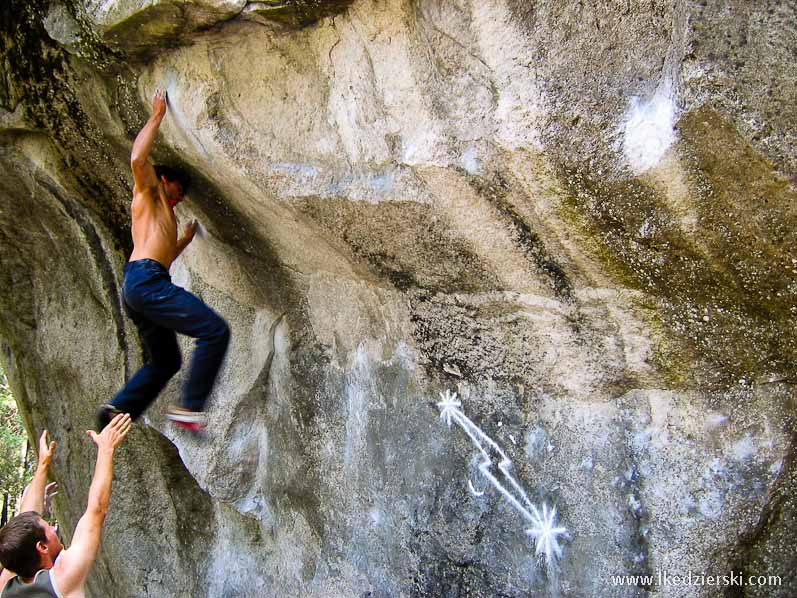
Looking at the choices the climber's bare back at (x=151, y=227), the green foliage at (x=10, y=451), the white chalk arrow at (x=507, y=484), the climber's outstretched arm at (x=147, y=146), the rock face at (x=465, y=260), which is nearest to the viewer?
the rock face at (x=465, y=260)

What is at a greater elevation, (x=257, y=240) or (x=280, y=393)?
(x=257, y=240)

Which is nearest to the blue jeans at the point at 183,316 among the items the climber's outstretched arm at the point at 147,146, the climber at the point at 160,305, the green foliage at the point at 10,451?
the climber at the point at 160,305

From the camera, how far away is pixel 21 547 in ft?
9.05

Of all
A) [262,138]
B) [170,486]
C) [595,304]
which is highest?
[262,138]

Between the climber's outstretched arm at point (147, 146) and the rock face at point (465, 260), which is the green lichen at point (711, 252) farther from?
the climber's outstretched arm at point (147, 146)

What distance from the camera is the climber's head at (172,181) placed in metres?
3.51

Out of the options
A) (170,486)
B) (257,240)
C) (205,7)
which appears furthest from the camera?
(170,486)

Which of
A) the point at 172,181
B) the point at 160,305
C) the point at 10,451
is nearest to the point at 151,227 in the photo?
the point at 172,181

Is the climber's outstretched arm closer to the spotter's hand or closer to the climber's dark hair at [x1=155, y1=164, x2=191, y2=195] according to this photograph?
the spotter's hand

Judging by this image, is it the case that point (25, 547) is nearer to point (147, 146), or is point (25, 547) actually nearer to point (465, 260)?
point (147, 146)

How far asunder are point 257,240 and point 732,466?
2207mm

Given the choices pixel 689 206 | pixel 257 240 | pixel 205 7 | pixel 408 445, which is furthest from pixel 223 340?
pixel 689 206

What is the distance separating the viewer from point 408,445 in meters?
3.45

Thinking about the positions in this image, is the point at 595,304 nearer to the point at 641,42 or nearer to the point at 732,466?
the point at 732,466
